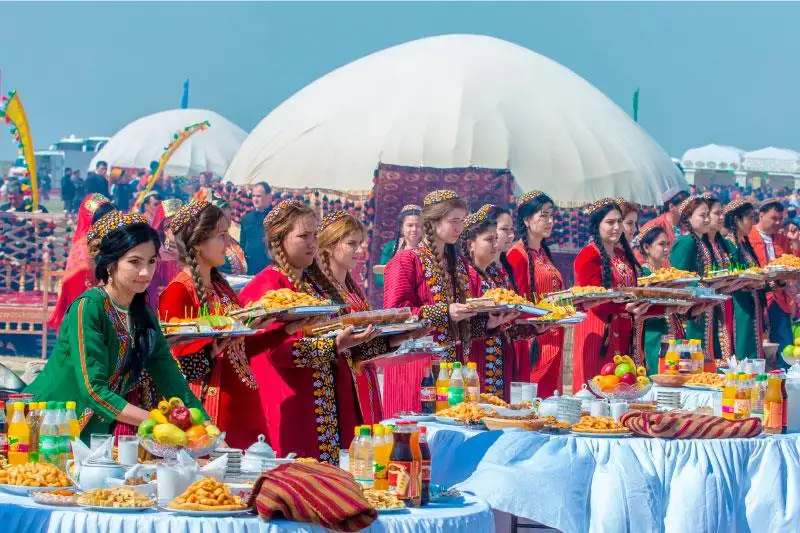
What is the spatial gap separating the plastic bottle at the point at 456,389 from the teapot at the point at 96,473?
2.50m

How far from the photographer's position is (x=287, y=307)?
6270mm

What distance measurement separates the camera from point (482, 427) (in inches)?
262

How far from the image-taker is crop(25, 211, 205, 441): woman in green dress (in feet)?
17.2

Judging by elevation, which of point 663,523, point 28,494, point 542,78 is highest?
point 542,78

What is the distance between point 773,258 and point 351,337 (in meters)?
7.45

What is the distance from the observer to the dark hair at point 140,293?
211 inches

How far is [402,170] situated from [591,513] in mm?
15388

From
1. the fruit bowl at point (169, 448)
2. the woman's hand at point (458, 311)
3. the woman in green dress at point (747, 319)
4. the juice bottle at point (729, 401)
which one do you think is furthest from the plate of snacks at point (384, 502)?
the woman in green dress at point (747, 319)

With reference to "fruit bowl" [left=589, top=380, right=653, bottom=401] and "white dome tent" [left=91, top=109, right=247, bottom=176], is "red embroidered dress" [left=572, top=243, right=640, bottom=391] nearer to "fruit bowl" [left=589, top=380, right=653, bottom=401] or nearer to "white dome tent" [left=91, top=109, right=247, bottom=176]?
"fruit bowl" [left=589, top=380, right=653, bottom=401]

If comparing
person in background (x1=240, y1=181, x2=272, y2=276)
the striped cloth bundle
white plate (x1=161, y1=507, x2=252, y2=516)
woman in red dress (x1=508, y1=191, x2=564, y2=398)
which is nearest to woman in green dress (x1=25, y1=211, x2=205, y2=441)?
white plate (x1=161, y1=507, x2=252, y2=516)

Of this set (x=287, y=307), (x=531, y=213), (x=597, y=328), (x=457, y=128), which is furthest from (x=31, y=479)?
(x=457, y=128)

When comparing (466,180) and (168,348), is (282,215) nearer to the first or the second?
(168,348)

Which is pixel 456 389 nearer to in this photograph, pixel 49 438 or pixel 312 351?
pixel 312 351

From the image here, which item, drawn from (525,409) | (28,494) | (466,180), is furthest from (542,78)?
(28,494)
